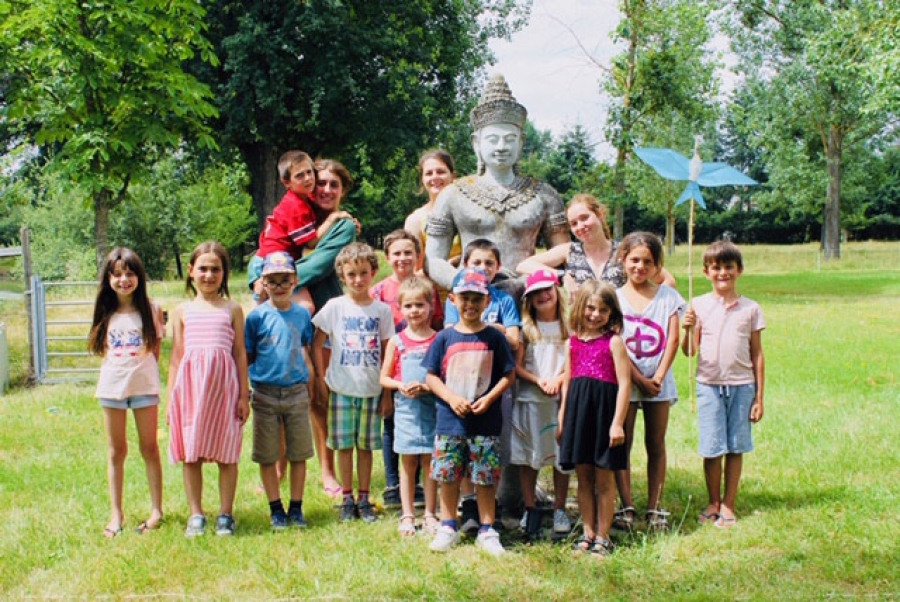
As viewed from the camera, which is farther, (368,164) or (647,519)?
(368,164)

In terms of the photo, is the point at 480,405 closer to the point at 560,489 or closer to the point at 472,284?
the point at 472,284

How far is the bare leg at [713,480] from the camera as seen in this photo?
504cm

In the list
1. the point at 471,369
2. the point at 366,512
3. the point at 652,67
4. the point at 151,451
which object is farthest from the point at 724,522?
the point at 652,67

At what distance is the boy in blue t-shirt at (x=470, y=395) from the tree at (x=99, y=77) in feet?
19.6

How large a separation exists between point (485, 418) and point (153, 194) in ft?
92.4

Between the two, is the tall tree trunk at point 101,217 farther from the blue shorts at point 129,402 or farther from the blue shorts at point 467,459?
the blue shorts at point 467,459

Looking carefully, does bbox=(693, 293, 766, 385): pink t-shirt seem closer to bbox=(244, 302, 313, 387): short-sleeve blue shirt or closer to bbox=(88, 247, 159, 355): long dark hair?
bbox=(244, 302, 313, 387): short-sleeve blue shirt

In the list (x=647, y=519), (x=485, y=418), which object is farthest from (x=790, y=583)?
(x=485, y=418)

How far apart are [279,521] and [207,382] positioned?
0.97 m

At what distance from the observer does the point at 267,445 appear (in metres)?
4.87

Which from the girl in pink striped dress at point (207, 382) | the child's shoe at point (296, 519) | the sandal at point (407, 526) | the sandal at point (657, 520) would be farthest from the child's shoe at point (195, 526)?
the sandal at point (657, 520)

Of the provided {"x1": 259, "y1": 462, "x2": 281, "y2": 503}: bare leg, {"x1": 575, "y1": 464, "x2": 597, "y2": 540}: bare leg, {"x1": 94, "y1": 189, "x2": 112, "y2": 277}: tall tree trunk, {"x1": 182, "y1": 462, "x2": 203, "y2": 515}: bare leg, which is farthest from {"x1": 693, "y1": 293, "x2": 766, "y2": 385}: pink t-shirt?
{"x1": 94, "y1": 189, "x2": 112, "y2": 277}: tall tree trunk

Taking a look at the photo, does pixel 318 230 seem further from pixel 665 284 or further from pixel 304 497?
pixel 665 284

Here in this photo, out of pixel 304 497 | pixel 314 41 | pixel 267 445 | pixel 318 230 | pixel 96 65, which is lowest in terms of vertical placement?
pixel 304 497
